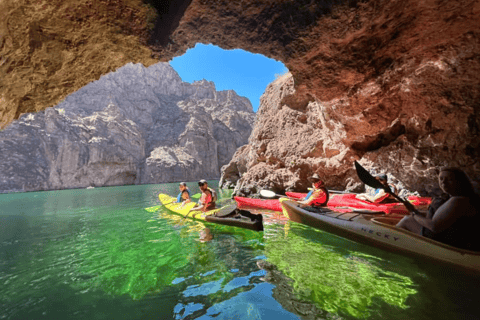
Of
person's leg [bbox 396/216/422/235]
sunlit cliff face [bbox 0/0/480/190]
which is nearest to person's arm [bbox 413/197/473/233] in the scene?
person's leg [bbox 396/216/422/235]

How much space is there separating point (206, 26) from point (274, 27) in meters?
1.24

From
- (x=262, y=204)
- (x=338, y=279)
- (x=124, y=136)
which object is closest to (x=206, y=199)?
(x=262, y=204)

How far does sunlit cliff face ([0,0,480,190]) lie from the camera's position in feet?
10.5

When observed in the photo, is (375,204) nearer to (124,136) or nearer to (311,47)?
(311,47)

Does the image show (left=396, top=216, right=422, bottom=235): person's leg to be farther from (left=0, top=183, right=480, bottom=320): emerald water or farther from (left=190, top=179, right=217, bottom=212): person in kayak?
(left=190, top=179, right=217, bottom=212): person in kayak

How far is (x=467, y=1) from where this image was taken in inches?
119

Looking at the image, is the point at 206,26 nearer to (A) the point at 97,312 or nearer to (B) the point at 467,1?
(B) the point at 467,1

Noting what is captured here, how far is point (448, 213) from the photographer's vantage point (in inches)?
115

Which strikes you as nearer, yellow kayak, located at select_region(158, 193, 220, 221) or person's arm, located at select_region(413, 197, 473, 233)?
person's arm, located at select_region(413, 197, 473, 233)

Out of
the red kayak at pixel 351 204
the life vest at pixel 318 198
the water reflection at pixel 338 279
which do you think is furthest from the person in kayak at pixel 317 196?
the water reflection at pixel 338 279

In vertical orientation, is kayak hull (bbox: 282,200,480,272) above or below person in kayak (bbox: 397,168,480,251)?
below

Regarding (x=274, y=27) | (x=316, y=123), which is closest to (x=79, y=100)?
(x=316, y=123)

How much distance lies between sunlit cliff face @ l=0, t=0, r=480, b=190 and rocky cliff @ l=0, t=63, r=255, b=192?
4920cm

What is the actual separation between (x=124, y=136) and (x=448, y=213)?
57942mm
